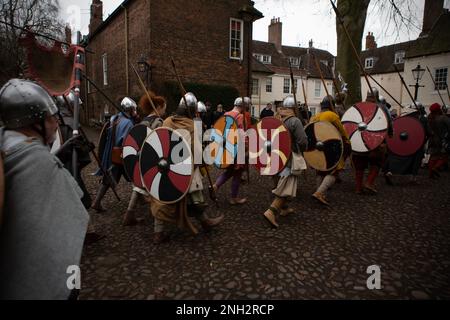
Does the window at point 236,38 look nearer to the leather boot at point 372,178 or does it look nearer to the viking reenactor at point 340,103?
the viking reenactor at point 340,103

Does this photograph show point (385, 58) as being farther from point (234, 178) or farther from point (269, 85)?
point (234, 178)

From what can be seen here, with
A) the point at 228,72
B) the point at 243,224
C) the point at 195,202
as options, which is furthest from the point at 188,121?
the point at 228,72

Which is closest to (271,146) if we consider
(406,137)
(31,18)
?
(406,137)

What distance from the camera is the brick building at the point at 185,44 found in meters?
12.7

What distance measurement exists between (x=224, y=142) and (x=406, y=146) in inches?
148

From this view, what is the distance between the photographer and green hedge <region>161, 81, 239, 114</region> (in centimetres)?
1291

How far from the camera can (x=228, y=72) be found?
1471 cm

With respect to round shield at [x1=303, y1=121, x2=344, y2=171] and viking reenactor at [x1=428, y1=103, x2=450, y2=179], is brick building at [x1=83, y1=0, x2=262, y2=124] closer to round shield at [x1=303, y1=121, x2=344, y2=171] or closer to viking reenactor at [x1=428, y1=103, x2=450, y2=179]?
viking reenactor at [x1=428, y1=103, x2=450, y2=179]

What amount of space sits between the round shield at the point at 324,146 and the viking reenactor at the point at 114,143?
2.75 m

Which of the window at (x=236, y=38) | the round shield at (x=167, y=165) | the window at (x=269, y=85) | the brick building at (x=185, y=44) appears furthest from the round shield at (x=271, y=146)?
the window at (x=269, y=85)

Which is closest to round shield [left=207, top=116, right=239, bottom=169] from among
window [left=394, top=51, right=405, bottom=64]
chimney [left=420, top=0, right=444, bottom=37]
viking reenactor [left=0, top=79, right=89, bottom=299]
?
viking reenactor [left=0, top=79, right=89, bottom=299]

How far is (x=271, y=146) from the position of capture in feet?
12.3

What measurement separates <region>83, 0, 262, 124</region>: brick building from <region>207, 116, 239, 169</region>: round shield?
8686 millimetres
